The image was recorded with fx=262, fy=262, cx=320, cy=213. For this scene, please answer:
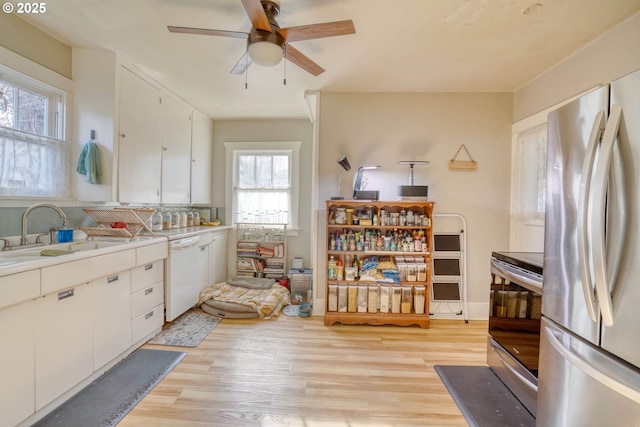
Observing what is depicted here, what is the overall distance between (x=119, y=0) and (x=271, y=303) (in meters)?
2.89

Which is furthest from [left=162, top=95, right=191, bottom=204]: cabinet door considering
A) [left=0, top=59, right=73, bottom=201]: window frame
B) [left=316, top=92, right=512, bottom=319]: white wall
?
[left=316, top=92, right=512, bottom=319]: white wall

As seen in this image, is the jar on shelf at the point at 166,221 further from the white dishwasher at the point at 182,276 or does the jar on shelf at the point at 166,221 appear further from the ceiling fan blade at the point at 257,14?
the ceiling fan blade at the point at 257,14

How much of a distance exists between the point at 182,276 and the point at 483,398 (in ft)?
9.51

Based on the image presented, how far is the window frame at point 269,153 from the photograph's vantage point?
403 cm

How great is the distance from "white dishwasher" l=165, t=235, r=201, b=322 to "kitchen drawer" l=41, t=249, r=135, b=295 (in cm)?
56

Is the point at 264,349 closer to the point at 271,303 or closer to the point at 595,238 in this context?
the point at 271,303

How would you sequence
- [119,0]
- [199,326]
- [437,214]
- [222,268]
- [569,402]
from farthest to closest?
[222,268]
[437,214]
[199,326]
[119,0]
[569,402]

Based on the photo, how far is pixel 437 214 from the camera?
303 centimetres

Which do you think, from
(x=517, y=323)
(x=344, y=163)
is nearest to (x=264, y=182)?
(x=344, y=163)

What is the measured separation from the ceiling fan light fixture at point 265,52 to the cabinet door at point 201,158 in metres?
2.33

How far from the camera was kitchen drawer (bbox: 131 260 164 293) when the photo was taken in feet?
7.37

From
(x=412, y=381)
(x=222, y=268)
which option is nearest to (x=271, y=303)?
(x=222, y=268)

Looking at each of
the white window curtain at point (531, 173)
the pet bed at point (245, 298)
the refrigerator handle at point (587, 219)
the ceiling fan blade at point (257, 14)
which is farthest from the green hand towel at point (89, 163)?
the white window curtain at point (531, 173)

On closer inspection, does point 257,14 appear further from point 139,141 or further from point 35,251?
point 35,251
